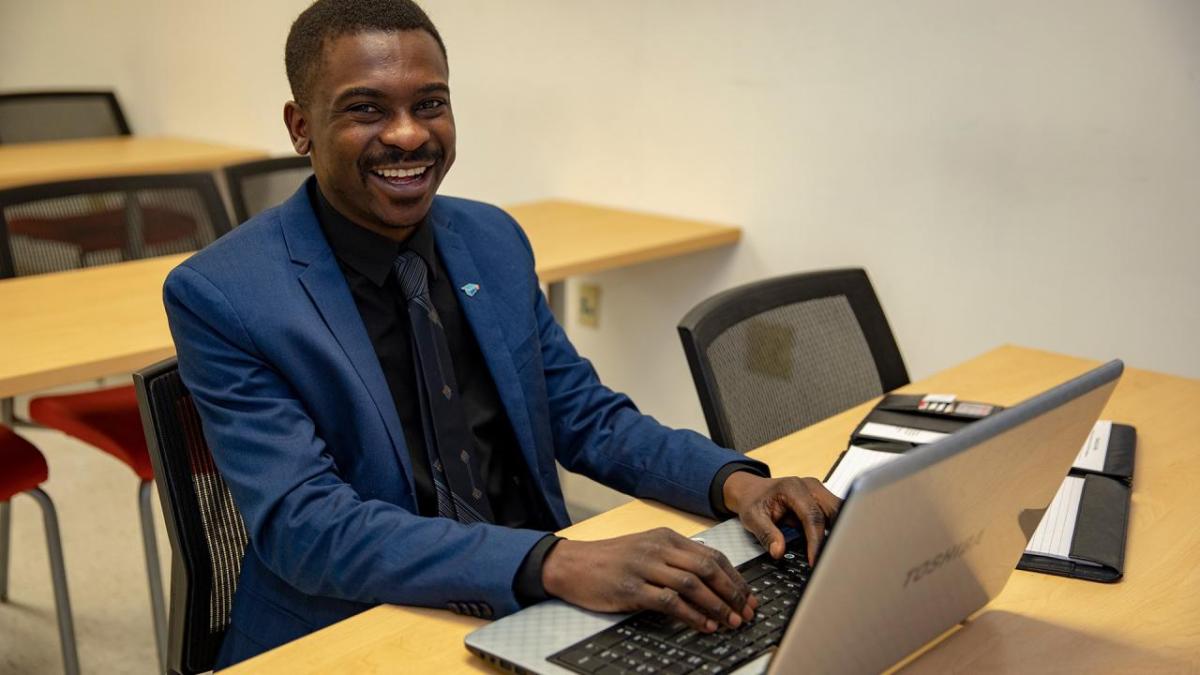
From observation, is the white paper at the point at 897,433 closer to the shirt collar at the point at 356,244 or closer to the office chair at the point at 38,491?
the shirt collar at the point at 356,244

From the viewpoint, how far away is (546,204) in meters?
3.28

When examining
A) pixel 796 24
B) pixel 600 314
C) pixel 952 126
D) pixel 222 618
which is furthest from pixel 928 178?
Answer: pixel 222 618

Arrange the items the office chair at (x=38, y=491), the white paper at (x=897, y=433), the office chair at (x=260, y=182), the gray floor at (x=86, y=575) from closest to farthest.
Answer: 1. the white paper at (x=897, y=433)
2. the office chair at (x=38, y=491)
3. the gray floor at (x=86, y=575)
4. the office chair at (x=260, y=182)

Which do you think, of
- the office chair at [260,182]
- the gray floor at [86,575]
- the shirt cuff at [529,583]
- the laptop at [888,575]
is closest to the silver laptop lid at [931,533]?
the laptop at [888,575]

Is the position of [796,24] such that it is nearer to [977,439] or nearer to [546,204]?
[546,204]

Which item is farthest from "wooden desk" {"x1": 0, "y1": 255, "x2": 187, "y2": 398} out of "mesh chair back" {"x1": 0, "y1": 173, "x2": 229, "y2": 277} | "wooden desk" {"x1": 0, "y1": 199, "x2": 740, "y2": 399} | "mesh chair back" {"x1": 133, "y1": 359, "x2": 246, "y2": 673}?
"mesh chair back" {"x1": 133, "y1": 359, "x2": 246, "y2": 673}

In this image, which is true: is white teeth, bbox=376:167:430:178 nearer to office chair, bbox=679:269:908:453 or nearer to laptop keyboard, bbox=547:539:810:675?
office chair, bbox=679:269:908:453

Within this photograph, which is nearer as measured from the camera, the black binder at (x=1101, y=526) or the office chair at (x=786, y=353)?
the black binder at (x=1101, y=526)

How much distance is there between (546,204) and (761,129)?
0.68 meters

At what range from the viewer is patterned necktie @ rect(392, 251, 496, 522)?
1376 millimetres

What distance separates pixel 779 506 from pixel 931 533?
0.39m

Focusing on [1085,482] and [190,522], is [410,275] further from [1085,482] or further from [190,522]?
[1085,482]

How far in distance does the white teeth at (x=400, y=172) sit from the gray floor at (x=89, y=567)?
1.50m

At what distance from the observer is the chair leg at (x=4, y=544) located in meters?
2.57
